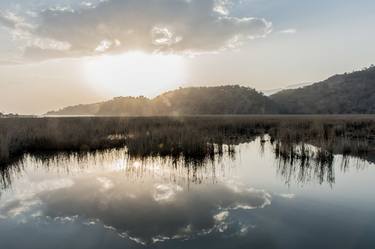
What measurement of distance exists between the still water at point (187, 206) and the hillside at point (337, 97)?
372ft

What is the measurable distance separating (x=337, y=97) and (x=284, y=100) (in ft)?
85.0

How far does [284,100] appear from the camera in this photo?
147 m

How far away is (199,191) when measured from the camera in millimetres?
8461

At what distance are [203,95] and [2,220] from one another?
157m

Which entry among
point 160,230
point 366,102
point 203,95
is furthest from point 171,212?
point 203,95

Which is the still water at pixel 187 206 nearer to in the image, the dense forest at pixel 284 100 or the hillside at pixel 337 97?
the hillside at pixel 337 97

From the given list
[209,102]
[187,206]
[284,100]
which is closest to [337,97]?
→ [284,100]

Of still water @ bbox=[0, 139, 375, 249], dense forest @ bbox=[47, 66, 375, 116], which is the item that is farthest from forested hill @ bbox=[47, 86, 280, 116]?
still water @ bbox=[0, 139, 375, 249]

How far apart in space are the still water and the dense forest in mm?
113521

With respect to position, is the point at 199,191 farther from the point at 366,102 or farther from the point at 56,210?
the point at 366,102

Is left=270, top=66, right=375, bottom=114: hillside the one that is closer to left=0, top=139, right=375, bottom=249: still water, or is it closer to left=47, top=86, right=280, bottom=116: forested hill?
left=47, top=86, right=280, bottom=116: forested hill

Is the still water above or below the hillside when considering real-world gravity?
below

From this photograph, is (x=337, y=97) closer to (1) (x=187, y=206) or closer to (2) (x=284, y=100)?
(2) (x=284, y=100)

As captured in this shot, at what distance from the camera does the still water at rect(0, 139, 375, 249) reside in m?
5.39
